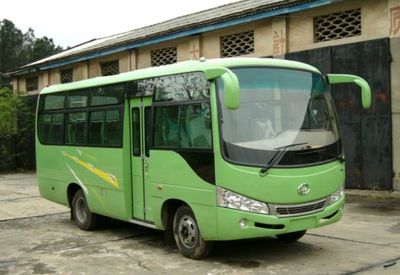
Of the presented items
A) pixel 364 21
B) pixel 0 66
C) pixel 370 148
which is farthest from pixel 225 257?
pixel 0 66

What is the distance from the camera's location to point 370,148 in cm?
1270

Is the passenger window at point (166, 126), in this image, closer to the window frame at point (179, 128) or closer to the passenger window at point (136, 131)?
the window frame at point (179, 128)

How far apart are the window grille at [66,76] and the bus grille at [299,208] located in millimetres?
18700

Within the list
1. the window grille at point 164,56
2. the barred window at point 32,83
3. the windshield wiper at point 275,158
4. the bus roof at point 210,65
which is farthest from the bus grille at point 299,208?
the barred window at point 32,83

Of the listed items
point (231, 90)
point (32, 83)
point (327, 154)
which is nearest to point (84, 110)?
point (231, 90)

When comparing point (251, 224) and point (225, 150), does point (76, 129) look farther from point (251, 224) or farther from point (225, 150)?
point (251, 224)

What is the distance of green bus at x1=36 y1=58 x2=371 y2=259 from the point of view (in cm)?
616

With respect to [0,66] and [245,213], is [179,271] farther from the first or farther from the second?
[0,66]

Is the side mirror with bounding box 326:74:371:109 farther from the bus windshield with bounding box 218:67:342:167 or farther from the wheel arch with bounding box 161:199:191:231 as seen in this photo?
the wheel arch with bounding box 161:199:191:231

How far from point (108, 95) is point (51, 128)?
7.44 ft

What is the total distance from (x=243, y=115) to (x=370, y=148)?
23.8 feet

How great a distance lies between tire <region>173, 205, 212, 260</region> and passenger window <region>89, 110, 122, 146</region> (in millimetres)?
1703

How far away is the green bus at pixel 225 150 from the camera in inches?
243

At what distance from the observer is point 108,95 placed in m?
8.51
